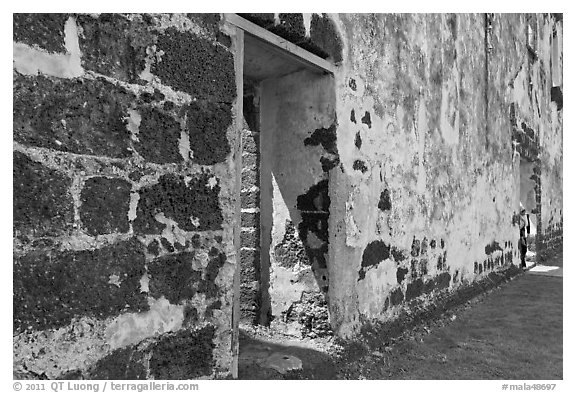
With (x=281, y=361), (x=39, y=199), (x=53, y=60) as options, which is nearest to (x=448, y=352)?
(x=281, y=361)

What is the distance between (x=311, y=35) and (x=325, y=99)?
37 centimetres

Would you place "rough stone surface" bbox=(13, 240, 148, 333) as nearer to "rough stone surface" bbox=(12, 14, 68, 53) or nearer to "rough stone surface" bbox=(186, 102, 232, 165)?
"rough stone surface" bbox=(186, 102, 232, 165)

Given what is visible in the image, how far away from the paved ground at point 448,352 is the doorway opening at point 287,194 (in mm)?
204

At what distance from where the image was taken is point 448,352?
3131mm

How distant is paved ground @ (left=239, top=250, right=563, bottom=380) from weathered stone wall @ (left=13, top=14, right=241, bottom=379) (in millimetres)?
628

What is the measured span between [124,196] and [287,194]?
1327mm

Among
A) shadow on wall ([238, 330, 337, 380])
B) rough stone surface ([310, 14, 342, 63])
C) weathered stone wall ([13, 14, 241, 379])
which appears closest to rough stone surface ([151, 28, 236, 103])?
weathered stone wall ([13, 14, 241, 379])

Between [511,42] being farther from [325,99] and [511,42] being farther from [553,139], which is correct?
[325,99]

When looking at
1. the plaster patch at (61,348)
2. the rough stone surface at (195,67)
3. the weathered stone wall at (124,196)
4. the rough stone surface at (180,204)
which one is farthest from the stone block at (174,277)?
the rough stone surface at (195,67)

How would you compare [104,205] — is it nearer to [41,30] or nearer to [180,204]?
[180,204]

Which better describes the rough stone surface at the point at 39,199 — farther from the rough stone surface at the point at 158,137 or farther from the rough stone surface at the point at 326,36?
the rough stone surface at the point at 326,36

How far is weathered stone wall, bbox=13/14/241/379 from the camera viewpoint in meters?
1.35

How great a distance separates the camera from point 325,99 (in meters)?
2.69

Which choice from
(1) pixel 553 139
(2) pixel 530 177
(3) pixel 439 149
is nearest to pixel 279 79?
(3) pixel 439 149
